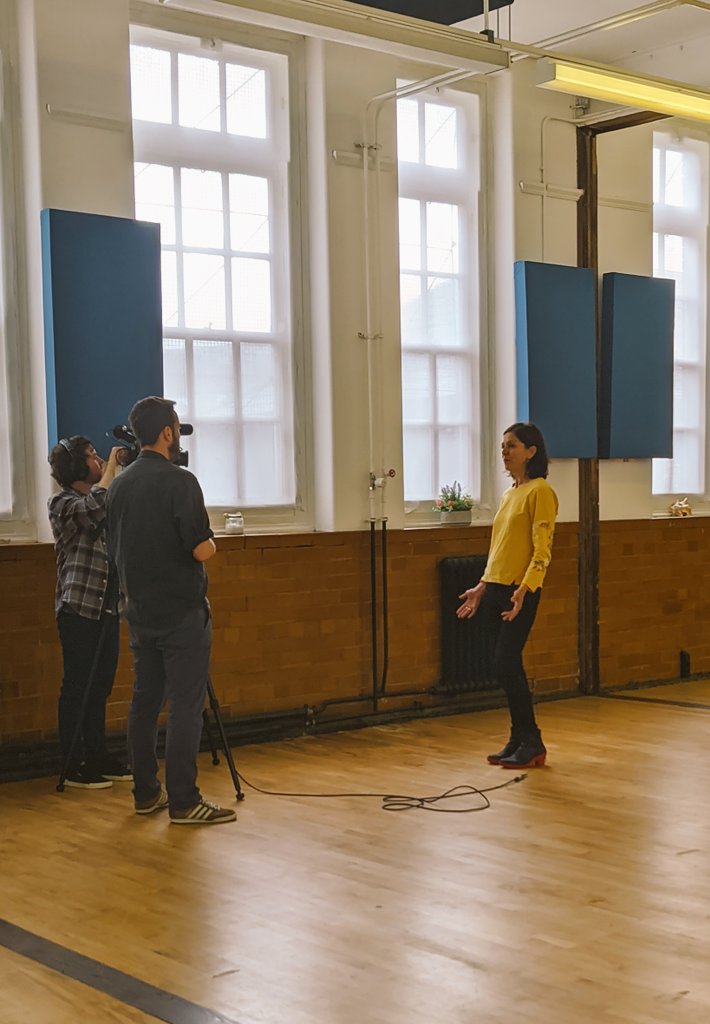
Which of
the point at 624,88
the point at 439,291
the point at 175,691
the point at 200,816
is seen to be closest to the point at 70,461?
the point at 175,691

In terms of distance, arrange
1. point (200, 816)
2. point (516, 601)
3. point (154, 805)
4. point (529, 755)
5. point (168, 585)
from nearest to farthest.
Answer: point (168, 585)
point (200, 816)
point (154, 805)
point (516, 601)
point (529, 755)

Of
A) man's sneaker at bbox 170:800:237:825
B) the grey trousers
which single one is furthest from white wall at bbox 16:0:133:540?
man's sneaker at bbox 170:800:237:825

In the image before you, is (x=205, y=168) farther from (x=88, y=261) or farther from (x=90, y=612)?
(x=90, y=612)

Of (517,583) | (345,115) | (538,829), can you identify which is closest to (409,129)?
(345,115)

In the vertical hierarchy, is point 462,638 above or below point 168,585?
below

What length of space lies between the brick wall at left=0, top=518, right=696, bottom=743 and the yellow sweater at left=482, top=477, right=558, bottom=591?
1.52 metres

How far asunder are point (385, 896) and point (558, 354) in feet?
16.2

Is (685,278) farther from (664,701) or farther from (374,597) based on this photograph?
(374,597)

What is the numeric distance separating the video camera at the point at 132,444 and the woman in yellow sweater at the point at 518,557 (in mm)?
1522

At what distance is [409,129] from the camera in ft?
26.5

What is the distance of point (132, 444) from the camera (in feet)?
18.7

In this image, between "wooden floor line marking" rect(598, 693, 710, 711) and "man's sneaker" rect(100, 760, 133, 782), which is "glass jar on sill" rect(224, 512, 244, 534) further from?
"wooden floor line marking" rect(598, 693, 710, 711)

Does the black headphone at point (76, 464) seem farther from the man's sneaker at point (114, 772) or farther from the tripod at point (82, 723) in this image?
the man's sneaker at point (114, 772)

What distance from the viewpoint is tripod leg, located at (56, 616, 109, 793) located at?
5.78m
